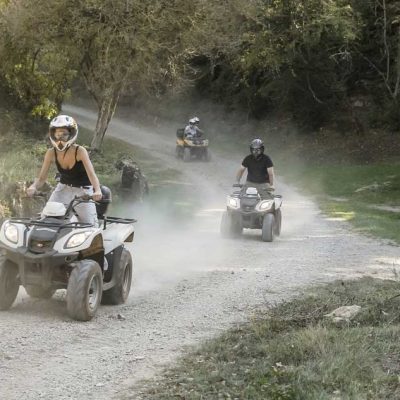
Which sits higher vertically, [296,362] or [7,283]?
[7,283]

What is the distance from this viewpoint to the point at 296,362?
6348mm

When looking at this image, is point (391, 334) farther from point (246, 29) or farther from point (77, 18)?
point (246, 29)

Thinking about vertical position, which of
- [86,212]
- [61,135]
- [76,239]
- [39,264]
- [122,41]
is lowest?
[39,264]

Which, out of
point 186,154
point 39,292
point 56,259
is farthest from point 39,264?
point 186,154

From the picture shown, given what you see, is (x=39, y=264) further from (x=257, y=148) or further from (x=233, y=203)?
(x=257, y=148)

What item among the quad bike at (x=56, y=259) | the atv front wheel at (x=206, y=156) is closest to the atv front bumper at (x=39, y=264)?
the quad bike at (x=56, y=259)

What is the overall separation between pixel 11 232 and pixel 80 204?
0.93m

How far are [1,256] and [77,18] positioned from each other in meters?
21.5

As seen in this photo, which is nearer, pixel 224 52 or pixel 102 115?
pixel 102 115

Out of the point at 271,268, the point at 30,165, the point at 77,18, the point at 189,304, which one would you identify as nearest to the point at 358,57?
the point at 77,18

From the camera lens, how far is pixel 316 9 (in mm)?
35562

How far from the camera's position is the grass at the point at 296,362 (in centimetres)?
568

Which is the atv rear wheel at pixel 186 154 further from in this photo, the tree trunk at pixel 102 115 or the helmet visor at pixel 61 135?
the helmet visor at pixel 61 135

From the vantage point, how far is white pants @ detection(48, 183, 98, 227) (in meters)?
8.73
